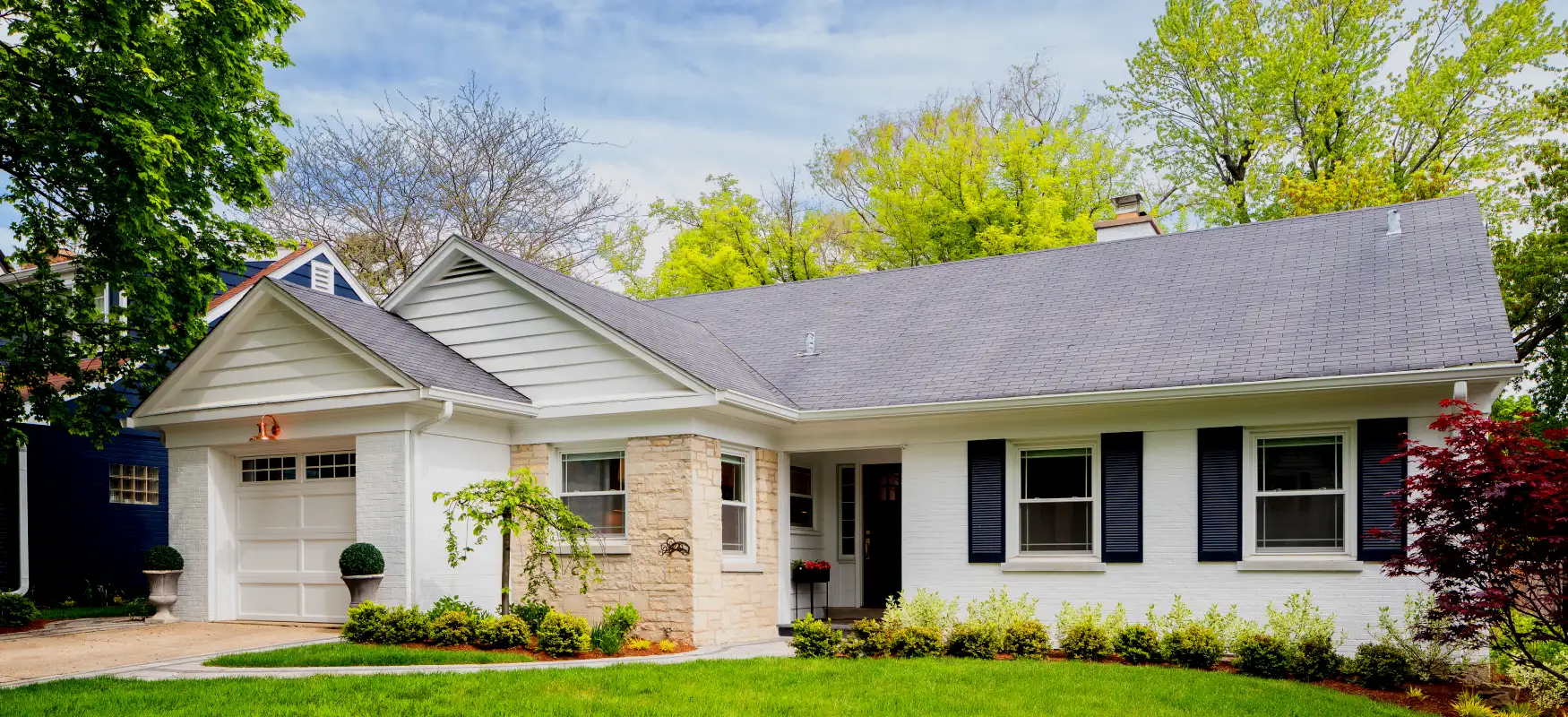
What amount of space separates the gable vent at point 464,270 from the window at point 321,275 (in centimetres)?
906

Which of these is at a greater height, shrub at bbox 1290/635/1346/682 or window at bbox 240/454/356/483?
window at bbox 240/454/356/483

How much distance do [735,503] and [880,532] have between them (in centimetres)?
305

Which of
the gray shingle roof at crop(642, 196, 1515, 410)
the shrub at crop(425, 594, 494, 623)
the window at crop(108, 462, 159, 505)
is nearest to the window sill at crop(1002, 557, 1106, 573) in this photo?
the gray shingle roof at crop(642, 196, 1515, 410)

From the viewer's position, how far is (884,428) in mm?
14570

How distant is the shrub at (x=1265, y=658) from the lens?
1079 centimetres

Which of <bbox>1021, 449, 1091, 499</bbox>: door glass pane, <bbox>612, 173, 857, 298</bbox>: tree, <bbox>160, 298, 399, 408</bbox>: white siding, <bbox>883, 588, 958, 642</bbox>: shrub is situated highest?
<bbox>612, 173, 857, 298</bbox>: tree

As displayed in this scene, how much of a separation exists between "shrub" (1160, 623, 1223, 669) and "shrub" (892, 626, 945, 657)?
7.09 feet

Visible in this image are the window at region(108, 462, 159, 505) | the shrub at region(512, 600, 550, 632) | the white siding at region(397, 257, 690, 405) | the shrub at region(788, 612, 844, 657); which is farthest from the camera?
the window at region(108, 462, 159, 505)

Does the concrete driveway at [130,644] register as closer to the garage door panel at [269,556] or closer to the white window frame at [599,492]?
the garage door panel at [269,556]

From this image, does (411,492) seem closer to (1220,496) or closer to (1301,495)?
(1220,496)

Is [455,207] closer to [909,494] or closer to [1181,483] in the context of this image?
[909,494]

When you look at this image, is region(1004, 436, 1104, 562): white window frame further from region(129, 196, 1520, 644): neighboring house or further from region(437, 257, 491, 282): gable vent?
region(437, 257, 491, 282): gable vent

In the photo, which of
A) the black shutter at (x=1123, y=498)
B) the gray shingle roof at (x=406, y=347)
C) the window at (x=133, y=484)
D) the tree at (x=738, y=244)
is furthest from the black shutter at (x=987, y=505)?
the tree at (x=738, y=244)

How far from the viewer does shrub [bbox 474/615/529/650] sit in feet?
39.2
